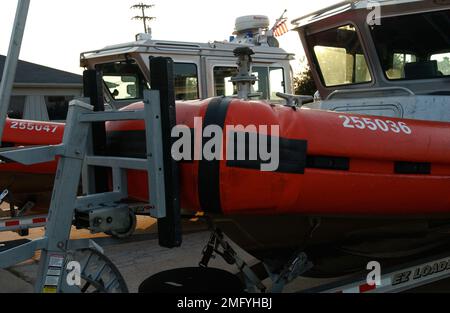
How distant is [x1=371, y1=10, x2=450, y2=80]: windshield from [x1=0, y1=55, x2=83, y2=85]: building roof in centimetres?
1550

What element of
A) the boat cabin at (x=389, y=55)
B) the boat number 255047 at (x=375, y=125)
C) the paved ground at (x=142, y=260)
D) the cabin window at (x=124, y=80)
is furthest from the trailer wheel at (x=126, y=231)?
the cabin window at (x=124, y=80)

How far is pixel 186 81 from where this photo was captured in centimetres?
675

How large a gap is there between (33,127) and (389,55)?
134 inches

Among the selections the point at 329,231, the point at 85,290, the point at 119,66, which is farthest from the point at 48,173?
the point at 329,231

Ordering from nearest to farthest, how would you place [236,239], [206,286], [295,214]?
[295,214] → [206,286] → [236,239]

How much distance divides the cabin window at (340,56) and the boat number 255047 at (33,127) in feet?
8.79

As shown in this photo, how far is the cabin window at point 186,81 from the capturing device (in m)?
6.67

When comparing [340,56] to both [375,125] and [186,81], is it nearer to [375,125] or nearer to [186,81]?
[375,125]

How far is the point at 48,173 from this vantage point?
5035 mm

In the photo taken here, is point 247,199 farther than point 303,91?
No

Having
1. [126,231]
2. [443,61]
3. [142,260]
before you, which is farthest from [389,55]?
[142,260]
